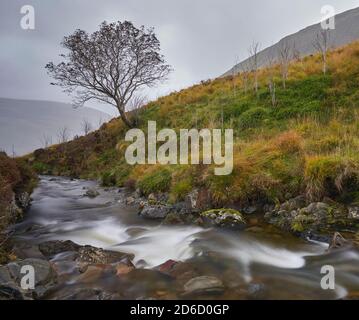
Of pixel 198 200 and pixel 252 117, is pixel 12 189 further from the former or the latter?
pixel 252 117

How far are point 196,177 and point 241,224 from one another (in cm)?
264

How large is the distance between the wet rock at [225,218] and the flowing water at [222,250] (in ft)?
1.19

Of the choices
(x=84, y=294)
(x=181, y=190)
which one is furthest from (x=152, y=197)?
(x=84, y=294)

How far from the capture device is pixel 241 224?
807 cm

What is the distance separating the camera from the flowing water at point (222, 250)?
5.21 meters

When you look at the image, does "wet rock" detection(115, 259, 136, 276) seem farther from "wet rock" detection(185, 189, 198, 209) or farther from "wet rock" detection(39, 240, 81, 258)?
"wet rock" detection(185, 189, 198, 209)

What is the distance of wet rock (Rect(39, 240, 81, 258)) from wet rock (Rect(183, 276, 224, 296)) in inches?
113

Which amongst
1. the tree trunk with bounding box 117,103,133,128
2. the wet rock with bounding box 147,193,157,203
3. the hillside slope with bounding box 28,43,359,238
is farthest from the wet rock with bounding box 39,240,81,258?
the tree trunk with bounding box 117,103,133,128

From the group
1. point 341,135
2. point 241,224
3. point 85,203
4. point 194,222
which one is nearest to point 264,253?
point 241,224

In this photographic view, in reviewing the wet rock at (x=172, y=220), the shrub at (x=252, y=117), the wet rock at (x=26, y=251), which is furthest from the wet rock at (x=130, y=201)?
the shrub at (x=252, y=117)

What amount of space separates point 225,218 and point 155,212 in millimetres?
2264

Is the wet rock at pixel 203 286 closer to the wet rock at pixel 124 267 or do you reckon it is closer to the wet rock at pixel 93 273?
the wet rock at pixel 124 267

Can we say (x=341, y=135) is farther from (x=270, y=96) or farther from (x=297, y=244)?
(x=270, y=96)
